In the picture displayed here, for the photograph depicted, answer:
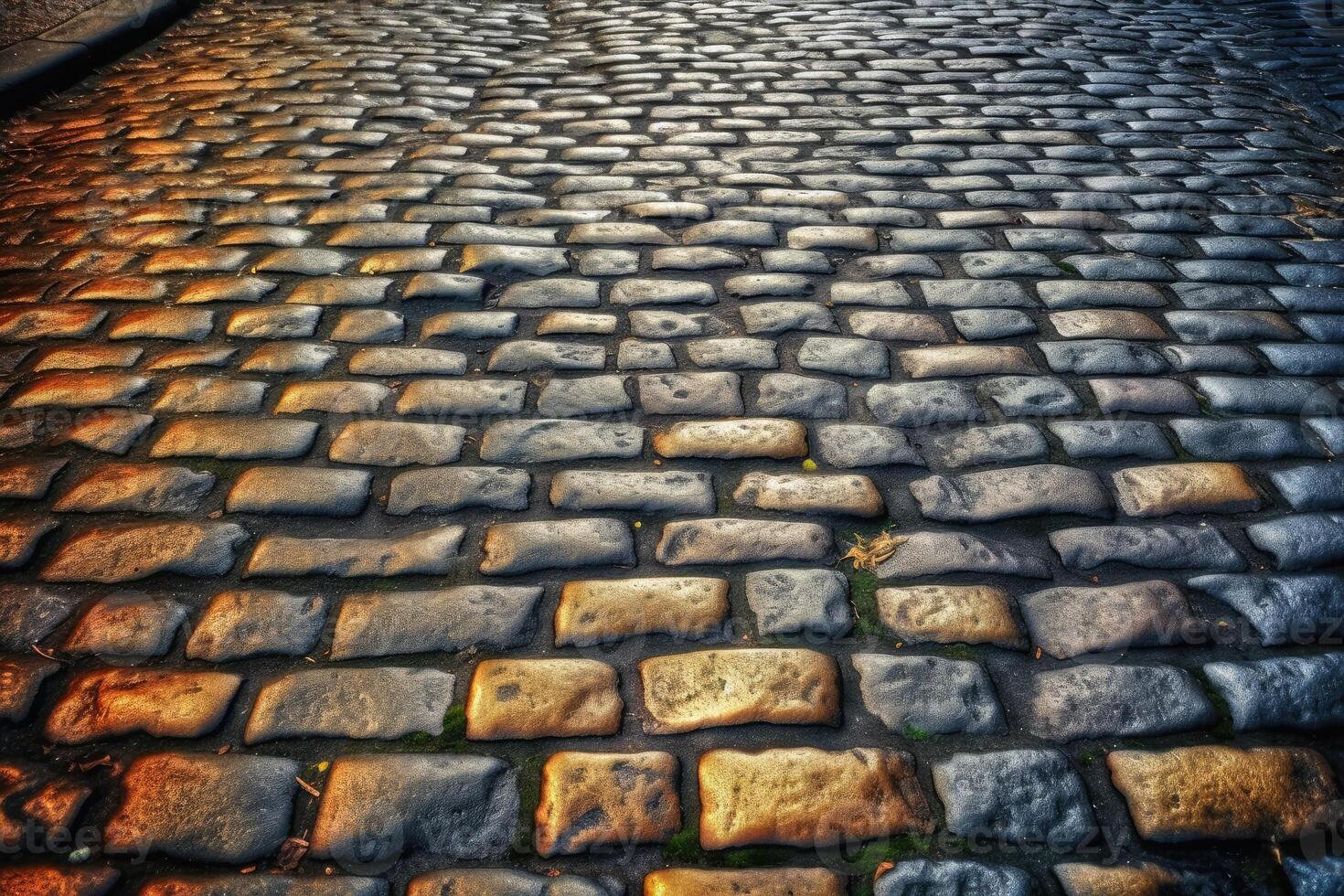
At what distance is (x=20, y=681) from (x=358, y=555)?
2.04 feet

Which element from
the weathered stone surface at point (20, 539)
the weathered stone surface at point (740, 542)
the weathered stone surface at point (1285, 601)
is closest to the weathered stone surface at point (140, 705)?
the weathered stone surface at point (20, 539)

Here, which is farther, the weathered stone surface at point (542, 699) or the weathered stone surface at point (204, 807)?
the weathered stone surface at point (542, 699)

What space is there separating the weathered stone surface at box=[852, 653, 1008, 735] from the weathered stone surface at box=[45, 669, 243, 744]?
3.82 feet

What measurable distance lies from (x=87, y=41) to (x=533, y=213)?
3586 mm

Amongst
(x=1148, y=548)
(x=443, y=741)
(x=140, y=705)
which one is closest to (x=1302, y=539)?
(x=1148, y=548)

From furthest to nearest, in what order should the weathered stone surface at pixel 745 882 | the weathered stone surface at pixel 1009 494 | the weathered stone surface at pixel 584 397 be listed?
the weathered stone surface at pixel 584 397 < the weathered stone surface at pixel 1009 494 < the weathered stone surface at pixel 745 882

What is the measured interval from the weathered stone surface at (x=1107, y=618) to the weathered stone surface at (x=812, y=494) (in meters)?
0.39

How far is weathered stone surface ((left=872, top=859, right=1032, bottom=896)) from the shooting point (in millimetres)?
1367

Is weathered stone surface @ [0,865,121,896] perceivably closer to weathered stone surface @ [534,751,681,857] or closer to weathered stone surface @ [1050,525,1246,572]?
weathered stone surface @ [534,751,681,857]

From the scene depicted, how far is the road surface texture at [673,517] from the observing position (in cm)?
145

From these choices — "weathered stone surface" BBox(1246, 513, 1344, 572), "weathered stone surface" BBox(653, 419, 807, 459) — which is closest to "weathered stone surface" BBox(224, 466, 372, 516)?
"weathered stone surface" BBox(653, 419, 807, 459)

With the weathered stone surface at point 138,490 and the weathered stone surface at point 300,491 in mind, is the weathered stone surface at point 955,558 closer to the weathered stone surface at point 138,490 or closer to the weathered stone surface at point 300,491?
the weathered stone surface at point 300,491

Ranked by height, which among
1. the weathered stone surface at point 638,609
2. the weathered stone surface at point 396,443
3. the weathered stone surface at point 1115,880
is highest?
the weathered stone surface at point 396,443

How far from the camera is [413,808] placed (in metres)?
1.46
